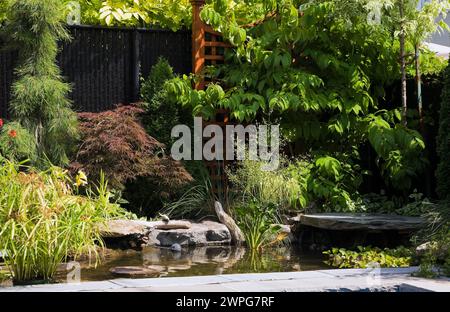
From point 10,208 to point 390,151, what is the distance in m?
5.04

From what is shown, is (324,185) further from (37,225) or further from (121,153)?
(37,225)

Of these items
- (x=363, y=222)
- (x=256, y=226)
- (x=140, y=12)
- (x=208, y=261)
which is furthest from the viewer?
(x=140, y=12)

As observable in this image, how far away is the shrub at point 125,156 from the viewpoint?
873 centimetres

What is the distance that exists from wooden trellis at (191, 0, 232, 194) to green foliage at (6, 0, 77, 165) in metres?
1.86

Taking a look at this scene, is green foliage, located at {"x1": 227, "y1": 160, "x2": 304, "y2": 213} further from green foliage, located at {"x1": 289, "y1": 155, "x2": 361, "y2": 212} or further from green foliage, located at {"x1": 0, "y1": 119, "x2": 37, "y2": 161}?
green foliage, located at {"x1": 0, "y1": 119, "x2": 37, "y2": 161}

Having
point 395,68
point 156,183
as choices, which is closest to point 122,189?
point 156,183

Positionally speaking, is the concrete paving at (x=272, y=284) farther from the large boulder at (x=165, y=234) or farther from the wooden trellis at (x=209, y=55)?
the wooden trellis at (x=209, y=55)

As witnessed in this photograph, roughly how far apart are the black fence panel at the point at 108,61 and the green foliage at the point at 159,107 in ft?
1.19

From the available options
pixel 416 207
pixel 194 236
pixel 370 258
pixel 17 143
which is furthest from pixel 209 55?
pixel 370 258

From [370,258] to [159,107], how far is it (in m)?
3.73

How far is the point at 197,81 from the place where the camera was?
9.85 m

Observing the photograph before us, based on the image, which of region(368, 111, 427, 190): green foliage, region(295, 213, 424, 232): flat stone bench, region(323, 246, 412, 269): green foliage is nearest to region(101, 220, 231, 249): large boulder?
region(295, 213, 424, 232): flat stone bench

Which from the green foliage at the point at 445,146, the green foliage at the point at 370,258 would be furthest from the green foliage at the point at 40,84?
the green foliage at the point at 445,146

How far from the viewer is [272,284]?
212 inches
